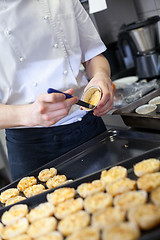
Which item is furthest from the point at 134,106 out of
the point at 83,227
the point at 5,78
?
the point at 83,227

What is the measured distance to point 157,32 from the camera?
2.58m

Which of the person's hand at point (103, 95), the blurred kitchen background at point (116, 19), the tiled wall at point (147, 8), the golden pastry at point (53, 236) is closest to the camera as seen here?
the golden pastry at point (53, 236)

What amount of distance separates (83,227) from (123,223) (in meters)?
0.14

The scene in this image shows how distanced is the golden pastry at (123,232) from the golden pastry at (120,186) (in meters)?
0.19

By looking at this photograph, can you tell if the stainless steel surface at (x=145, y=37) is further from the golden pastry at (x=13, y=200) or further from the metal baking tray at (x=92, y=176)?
the golden pastry at (x=13, y=200)

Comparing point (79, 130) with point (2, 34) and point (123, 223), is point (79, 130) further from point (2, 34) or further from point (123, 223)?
point (123, 223)

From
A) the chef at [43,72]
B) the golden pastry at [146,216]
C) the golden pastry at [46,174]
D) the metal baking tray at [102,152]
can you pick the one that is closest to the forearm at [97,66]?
the chef at [43,72]

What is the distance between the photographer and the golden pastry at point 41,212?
108 centimetres

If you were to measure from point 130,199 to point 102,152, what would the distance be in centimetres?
45

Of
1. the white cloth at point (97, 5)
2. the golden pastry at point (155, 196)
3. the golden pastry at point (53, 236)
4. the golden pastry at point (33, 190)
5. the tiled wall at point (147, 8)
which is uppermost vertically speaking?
the white cloth at point (97, 5)

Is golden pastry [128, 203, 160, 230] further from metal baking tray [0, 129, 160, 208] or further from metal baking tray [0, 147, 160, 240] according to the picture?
metal baking tray [0, 129, 160, 208]

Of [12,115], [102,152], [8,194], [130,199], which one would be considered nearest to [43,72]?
[12,115]

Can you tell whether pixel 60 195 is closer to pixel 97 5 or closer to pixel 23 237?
pixel 23 237

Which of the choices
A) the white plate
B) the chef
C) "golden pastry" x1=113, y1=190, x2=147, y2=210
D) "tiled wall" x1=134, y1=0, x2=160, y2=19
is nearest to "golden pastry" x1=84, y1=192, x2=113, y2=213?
"golden pastry" x1=113, y1=190, x2=147, y2=210
